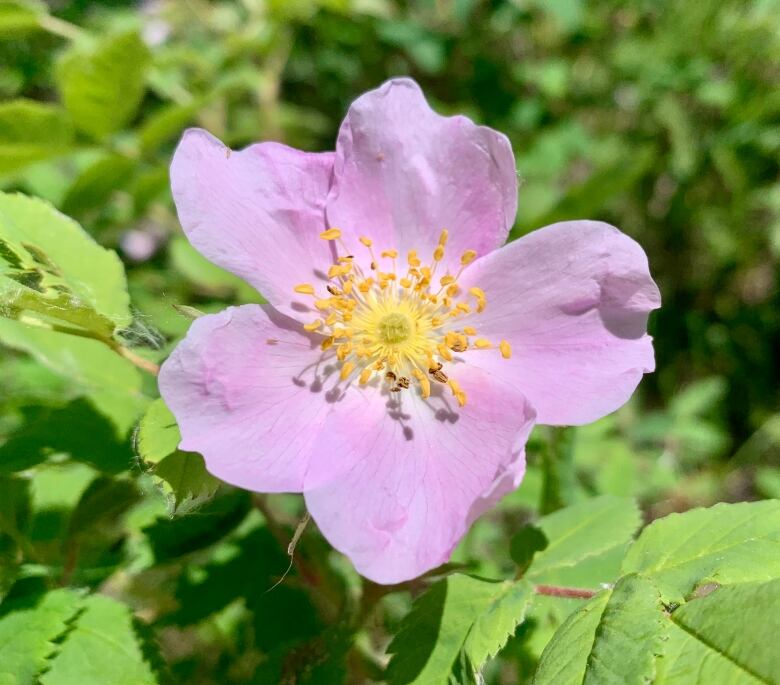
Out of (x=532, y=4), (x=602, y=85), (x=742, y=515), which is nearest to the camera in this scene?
(x=742, y=515)

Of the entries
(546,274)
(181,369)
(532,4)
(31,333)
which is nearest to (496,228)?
(546,274)

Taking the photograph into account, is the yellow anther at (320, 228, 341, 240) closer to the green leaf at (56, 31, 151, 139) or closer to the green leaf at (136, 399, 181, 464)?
the green leaf at (136, 399, 181, 464)

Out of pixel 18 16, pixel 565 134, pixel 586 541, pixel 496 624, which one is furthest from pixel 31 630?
pixel 565 134

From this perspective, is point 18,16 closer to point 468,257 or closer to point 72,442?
point 72,442

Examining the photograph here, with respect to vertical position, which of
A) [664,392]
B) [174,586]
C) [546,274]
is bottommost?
[664,392]

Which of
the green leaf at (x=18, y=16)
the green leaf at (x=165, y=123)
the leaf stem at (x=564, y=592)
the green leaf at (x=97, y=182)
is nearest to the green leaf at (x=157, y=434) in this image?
the leaf stem at (x=564, y=592)

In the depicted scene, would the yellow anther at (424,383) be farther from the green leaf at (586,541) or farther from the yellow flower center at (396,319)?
the green leaf at (586,541)

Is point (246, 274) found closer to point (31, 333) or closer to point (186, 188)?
point (186, 188)
